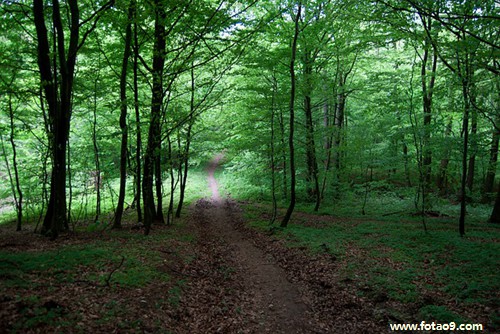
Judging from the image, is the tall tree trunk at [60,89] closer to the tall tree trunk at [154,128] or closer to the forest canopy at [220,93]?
the forest canopy at [220,93]

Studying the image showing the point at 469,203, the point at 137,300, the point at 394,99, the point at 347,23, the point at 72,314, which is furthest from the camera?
the point at 469,203

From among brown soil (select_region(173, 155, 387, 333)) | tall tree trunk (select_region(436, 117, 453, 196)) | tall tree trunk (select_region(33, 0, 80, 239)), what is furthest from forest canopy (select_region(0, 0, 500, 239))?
brown soil (select_region(173, 155, 387, 333))

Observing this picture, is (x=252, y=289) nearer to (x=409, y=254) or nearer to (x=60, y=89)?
(x=409, y=254)

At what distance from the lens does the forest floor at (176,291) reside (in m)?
4.74

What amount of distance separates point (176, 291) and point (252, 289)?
2.10m

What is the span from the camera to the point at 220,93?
11.7 metres

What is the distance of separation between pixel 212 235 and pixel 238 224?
2.40 metres

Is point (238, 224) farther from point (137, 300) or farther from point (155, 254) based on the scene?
point (137, 300)

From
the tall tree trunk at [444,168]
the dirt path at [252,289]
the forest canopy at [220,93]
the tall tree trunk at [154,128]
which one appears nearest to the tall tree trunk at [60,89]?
the forest canopy at [220,93]

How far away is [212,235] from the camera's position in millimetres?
13086

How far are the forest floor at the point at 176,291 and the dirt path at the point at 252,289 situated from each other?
0.09 ft

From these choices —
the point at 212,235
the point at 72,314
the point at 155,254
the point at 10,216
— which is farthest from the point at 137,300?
the point at 10,216

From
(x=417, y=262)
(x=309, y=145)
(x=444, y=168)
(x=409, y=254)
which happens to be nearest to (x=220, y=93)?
(x=309, y=145)

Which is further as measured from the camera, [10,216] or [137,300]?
[10,216]
